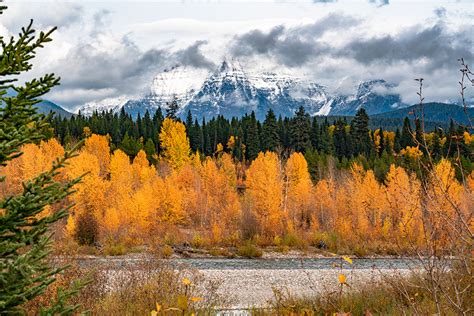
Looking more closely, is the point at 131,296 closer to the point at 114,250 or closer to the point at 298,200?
the point at 114,250

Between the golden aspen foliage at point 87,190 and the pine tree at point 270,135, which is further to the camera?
the pine tree at point 270,135

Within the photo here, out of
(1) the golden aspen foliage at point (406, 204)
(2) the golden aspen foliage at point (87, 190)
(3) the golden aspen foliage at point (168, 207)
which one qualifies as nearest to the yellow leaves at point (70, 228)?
(2) the golden aspen foliage at point (87, 190)

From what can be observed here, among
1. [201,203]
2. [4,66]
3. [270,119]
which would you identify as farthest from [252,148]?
[4,66]

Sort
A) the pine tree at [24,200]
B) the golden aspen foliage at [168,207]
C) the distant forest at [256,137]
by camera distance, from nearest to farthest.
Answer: the pine tree at [24,200]
the golden aspen foliage at [168,207]
the distant forest at [256,137]

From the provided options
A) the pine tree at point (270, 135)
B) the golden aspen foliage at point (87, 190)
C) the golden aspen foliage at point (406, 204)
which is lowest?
the golden aspen foliage at point (87, 190)

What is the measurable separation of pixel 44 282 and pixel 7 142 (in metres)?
0.98

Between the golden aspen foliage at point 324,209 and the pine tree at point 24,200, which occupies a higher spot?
the pine tree at point 24,200

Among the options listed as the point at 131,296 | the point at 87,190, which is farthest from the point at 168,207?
the point at 131,296

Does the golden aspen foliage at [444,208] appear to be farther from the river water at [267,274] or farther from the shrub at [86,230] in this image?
the shrub at [86,230]

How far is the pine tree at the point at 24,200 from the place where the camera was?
10.1 ft

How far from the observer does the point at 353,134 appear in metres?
91.4

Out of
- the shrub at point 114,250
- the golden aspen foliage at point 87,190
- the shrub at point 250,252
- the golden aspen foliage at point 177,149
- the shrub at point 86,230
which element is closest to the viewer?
the shrub at point 114,250

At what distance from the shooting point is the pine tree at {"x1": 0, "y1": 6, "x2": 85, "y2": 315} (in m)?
3.09

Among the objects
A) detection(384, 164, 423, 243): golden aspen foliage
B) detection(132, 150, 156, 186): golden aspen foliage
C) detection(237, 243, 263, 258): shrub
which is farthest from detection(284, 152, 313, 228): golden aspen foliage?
detection(384, 164, 423, 243): golden aspen foliage
